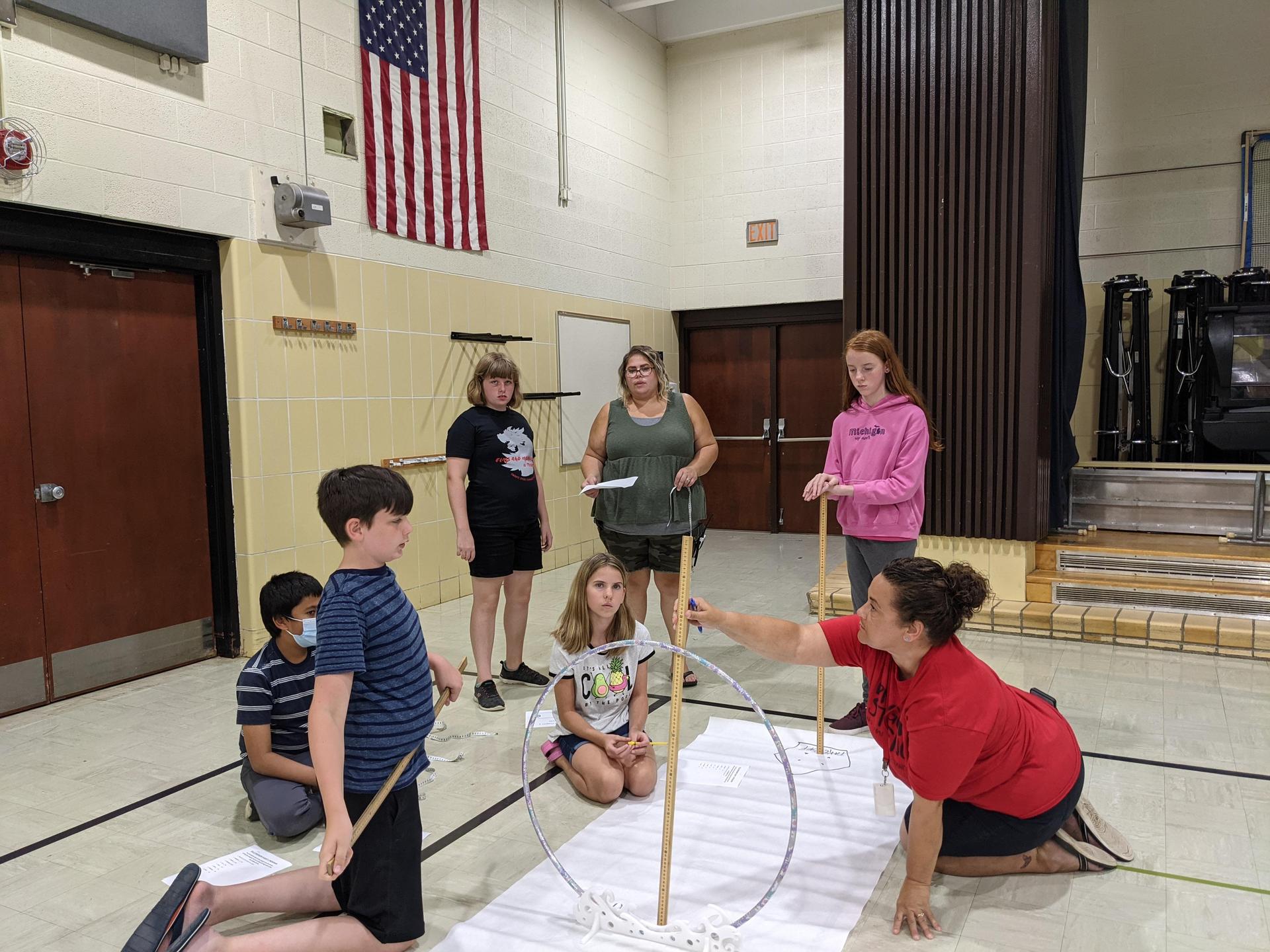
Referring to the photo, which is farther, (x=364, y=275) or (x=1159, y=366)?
(x=1159, y=366)

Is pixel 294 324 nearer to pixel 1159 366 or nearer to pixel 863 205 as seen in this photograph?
pixel 863 205

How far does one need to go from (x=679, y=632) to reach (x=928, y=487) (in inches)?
142

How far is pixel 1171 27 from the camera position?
22.1 ft

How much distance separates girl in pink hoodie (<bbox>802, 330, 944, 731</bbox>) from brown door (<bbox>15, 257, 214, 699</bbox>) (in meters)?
3.18

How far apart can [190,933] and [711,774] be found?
1727 millimetres

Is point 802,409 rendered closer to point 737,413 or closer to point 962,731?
point 737,413

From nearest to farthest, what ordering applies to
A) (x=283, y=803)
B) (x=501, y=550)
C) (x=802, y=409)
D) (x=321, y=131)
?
(x=283, y=803) → (x=501, y=550) → (x=321, y=131) → (x=802, y=409)

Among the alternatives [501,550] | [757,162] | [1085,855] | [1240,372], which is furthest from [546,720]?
[757,162]

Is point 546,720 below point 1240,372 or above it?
below

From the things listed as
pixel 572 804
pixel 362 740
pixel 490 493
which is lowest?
pixel 572 804

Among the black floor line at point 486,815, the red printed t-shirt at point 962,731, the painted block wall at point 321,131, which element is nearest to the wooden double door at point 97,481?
the painted block wall at point 321,131

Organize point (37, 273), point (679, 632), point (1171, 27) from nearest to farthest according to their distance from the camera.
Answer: point (679, 632) → point (37, 273) → point (1171, 27)

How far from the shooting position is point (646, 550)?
393 cm

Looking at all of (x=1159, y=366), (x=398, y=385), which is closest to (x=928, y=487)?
(x=1159, y=366)
